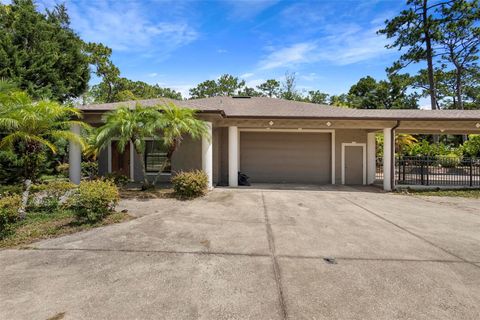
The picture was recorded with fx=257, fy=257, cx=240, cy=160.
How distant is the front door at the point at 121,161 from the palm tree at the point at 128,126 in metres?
4.16

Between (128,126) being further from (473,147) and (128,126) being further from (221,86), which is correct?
(221,86)

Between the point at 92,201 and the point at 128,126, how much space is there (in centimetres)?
359

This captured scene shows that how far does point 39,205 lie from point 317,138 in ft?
41.3

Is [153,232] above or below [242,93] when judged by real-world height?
below

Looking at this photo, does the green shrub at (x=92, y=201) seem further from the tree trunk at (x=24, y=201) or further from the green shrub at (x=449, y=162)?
the green shrub at (x=449, y=162)

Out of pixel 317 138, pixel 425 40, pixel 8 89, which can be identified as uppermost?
pixel 425 40

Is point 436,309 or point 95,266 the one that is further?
point 95,266

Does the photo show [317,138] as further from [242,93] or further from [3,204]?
[242,93]

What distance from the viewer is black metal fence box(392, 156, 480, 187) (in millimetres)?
12719

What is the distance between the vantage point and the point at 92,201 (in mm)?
6137

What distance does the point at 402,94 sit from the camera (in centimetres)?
3912

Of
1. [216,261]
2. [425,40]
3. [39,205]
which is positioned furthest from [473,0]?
[39,205]

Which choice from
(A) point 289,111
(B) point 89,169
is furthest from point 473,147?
(B) point 89,169

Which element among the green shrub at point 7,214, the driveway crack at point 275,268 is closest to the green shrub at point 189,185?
the driveway crack at point 275,268
